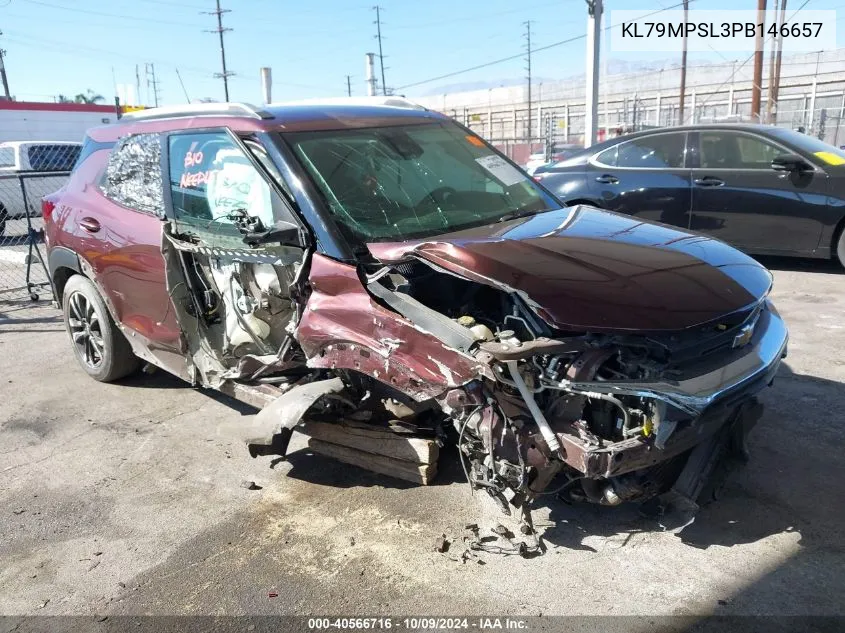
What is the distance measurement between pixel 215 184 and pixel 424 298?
1567mm

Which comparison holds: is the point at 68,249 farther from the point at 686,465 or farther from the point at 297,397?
A: the point at 686,465

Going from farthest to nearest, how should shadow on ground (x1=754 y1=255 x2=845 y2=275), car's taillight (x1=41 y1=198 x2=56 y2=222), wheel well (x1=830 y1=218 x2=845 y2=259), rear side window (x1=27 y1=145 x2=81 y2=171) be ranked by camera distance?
rear side window (x1=27 y1=145 x2=81 y2=171)
shadow on ground (x1=754 y1=255 x2=845 y2=275)
wheel well (x1=830 y1=218 x2=845 y2=259)
car's taillight (x1=41 y1=198 x2=56 y2=222)

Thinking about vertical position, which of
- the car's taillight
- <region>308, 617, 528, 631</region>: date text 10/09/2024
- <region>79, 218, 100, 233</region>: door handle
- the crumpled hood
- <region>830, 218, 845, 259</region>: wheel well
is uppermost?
the car's taillight

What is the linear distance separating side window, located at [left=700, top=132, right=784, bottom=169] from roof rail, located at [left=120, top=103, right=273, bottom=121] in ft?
18.4

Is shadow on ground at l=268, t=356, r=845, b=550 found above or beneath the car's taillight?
beneath

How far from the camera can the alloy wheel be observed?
5254 mm

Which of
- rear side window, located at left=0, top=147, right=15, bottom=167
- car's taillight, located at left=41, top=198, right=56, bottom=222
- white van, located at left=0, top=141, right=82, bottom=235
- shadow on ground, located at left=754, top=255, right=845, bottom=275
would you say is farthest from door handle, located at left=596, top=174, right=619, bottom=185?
rear side window, located at left=0, top=147, right=15, bottom=167

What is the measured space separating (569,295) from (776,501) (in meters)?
1.55

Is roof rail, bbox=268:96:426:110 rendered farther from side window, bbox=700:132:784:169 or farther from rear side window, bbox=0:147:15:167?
rear side window, bbox=0:147:15:167

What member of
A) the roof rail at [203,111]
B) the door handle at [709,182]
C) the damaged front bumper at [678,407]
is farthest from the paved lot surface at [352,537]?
the door handle at [709,182]

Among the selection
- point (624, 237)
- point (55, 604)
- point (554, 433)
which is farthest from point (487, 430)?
point (55, 604)

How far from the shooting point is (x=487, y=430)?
2.86 meters

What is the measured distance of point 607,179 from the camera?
26.8ft

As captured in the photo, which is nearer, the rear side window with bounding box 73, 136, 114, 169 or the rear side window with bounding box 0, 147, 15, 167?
the rear side window with bounding box 73, 136, 114, 169
